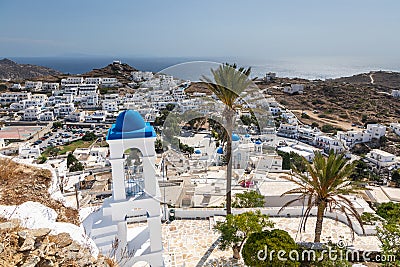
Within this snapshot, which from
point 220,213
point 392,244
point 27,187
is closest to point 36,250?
point 27,187

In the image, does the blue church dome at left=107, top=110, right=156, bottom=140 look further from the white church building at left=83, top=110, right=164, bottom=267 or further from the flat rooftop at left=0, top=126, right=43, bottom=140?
the flat rooftop at left=0, top=126, right=43, bottom=140

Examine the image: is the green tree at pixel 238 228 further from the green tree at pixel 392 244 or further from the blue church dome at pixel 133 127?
the blue church dome at pixel 133 127

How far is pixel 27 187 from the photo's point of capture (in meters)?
6.00

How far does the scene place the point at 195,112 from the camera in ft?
14.3

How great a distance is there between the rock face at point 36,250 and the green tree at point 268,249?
9.77ft

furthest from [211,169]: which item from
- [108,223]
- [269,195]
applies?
[269,195]

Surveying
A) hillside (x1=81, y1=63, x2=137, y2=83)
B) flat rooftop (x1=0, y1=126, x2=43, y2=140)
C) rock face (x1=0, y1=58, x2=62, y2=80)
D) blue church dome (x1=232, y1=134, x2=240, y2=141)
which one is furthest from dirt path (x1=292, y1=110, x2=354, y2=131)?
rock face (x1=0, y1=58, x2=62, y2=80)

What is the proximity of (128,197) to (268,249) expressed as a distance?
2.63m

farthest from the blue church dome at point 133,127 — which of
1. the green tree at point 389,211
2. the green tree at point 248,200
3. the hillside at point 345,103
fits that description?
the hillside at point 345,103

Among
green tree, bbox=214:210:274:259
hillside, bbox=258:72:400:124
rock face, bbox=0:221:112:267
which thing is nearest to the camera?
rock face, bbox=0:221:112:267

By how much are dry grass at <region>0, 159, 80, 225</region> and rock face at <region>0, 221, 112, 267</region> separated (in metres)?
2.12

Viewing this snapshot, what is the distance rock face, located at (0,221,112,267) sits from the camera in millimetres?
2699

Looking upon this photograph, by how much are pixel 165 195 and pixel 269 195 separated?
642 cm

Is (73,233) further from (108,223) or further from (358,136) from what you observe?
(358,136)
